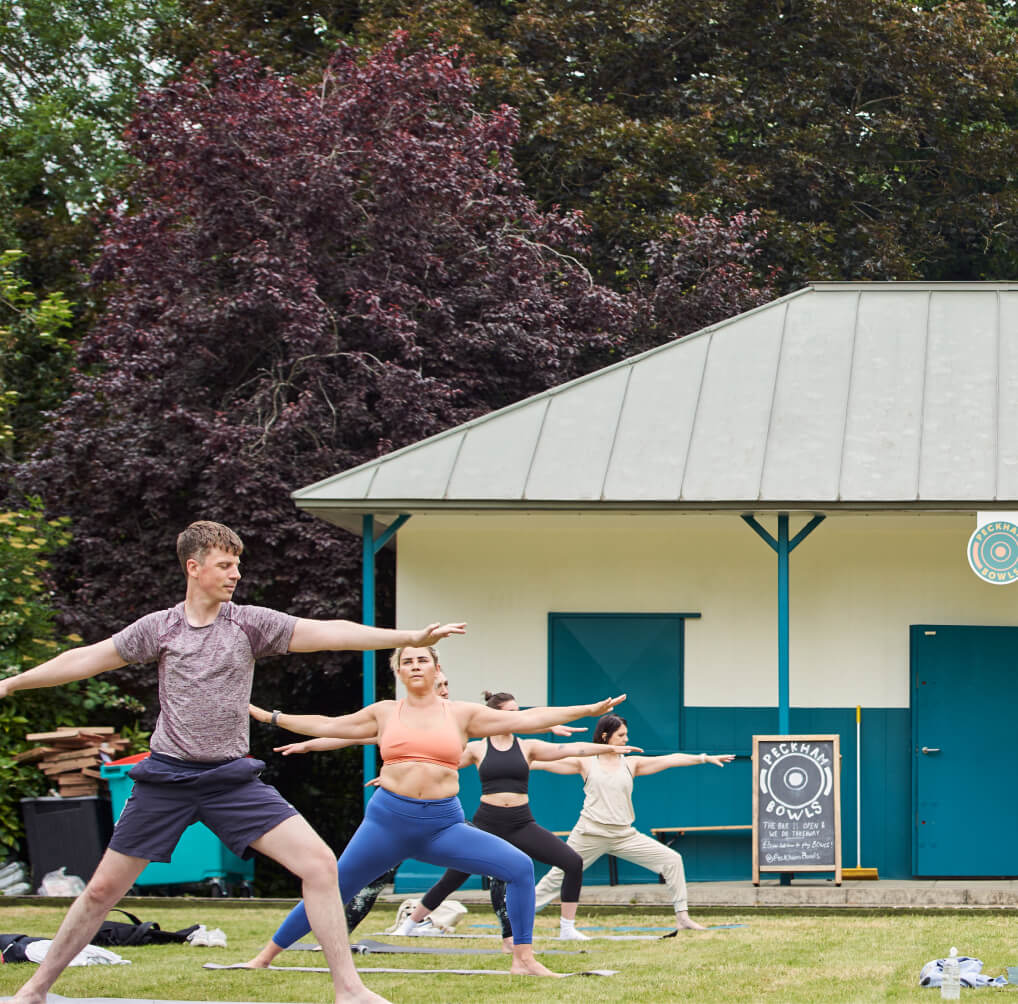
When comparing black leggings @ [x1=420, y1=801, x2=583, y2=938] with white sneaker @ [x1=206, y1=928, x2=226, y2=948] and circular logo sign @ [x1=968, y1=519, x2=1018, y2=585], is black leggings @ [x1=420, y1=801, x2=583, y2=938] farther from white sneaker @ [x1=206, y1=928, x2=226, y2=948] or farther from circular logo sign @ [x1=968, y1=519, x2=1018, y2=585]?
circular logo sign @ [x1=968, y1=519, x2=1018, y2=585]

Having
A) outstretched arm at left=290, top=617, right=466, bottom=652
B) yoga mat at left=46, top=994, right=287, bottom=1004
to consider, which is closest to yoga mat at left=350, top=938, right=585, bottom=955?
yoga mat at left=46, top=994, right=287, bottom=1004

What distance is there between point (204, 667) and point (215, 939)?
3893 mm

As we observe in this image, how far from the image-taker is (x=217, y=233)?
1845cm

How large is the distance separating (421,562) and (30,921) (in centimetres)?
464

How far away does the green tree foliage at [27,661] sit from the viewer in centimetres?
1459

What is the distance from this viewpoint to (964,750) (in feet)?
46.7

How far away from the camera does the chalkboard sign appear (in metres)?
13.0

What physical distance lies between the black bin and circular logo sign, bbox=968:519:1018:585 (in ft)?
24.2

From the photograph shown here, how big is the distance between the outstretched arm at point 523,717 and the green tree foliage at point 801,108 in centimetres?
1601

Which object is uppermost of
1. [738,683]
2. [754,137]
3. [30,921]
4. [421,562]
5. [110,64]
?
[110,64]

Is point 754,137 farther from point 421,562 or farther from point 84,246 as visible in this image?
point 421,562

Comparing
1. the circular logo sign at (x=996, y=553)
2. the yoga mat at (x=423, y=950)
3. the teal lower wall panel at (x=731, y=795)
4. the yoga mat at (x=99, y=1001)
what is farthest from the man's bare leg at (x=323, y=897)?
the teal lower wall panel at (x=731, y=795)

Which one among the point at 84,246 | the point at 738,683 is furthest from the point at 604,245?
the point at 738,683

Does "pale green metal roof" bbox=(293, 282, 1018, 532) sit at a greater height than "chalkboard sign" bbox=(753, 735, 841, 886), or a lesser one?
greater
